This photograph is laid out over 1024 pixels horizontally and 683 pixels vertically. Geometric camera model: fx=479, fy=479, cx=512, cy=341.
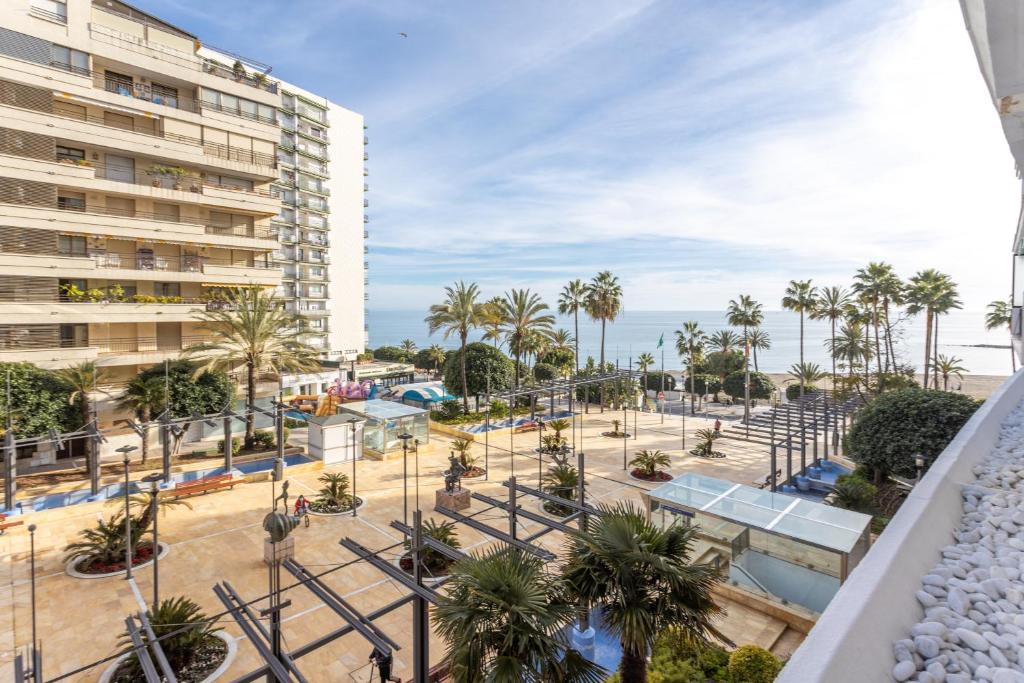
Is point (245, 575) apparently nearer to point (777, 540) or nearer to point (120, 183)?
point (777, 540)

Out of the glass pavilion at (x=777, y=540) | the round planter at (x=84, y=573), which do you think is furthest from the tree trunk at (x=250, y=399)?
the glass pavilion at (x=777, y=540)

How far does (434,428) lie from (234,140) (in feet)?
89.4

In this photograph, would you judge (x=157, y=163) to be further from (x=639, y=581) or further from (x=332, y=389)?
(x=639, y=581)

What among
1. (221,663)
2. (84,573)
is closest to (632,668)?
(221,663)

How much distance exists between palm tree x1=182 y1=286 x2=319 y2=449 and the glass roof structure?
24.5 metres

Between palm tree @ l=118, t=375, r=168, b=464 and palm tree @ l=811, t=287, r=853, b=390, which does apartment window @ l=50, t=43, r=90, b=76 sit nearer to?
palm tree @ l=118, t=375, r=168, b=464

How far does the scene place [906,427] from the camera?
20672 millimetres

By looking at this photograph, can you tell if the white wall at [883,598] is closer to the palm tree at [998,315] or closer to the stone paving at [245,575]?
the stone paving at [245,575]

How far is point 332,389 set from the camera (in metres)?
49.6

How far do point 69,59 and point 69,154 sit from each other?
5784 millimetres

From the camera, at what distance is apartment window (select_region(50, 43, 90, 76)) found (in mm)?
29328

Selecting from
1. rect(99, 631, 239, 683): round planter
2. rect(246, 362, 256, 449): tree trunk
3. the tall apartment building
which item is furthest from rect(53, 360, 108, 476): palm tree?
rect(99, 631, 239, 683): round planter

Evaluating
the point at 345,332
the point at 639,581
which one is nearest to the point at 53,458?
the point at 639,581

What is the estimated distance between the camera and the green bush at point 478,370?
4203 centimetres
